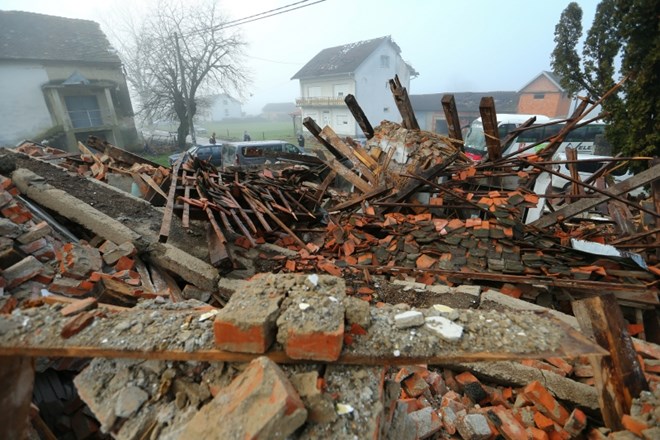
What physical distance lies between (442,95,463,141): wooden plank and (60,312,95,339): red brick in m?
6.73

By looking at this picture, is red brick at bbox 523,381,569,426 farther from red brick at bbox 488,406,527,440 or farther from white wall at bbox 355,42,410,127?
white wall at bbox 355,42,410,127

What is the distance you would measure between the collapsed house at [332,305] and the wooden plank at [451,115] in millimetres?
744

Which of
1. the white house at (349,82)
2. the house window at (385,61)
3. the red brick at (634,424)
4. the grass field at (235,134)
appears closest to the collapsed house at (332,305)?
the red brick at (634,424)

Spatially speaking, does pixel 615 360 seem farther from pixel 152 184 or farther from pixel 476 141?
pixel 476 141

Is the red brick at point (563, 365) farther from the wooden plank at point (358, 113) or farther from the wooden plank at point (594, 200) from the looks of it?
the wooden plank at point (358, 113)

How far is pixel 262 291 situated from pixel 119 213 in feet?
15.4

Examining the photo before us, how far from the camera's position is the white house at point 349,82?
1129 inches

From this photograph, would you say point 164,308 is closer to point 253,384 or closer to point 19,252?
point 253,384

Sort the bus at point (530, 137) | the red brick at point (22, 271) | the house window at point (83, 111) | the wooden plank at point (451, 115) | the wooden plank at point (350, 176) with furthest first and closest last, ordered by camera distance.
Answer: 1. the house window at point (83, 111)
2. the bus at point (530, 137)
3. the wooden plank at point (350, 176)
4. the wooden plank at point (451, 115)
5. the red brick at point (22, 271)

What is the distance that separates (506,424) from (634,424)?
3.69 ft

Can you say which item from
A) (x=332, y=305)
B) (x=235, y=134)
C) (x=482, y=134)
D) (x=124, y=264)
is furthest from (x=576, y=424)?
(x=235, y=134)

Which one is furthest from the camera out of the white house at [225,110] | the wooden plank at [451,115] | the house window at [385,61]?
the white house at [225,110]

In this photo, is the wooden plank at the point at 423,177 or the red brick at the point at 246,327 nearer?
the red brick at the point at 246,327

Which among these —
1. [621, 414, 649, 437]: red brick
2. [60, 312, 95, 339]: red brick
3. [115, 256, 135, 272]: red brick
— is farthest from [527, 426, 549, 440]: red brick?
[115, 256, 135, 272]: red brick
